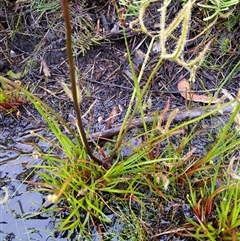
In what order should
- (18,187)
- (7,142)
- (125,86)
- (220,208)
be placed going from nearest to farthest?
(220,208) < (18,187) < (7,142) < (125,86)

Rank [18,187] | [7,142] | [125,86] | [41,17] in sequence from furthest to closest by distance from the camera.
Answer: [41,17] < [125,86] < [7,142] < [18,187]

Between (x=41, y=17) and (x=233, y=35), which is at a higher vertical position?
(x=41, y=17)

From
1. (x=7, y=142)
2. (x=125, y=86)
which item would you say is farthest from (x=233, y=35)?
(x=7, y=142)

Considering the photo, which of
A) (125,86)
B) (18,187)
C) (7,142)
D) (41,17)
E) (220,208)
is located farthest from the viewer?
(41,17)

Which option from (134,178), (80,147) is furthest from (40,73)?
(134,178)

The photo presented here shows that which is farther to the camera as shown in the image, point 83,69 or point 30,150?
point 83,69

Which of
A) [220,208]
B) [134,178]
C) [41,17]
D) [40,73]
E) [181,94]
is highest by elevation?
[41,17]

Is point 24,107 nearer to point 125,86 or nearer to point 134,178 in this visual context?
point 125,86

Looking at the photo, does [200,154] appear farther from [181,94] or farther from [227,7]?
[227,7]

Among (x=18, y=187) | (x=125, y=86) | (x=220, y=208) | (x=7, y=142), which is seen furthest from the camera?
(x=125, y=86)
